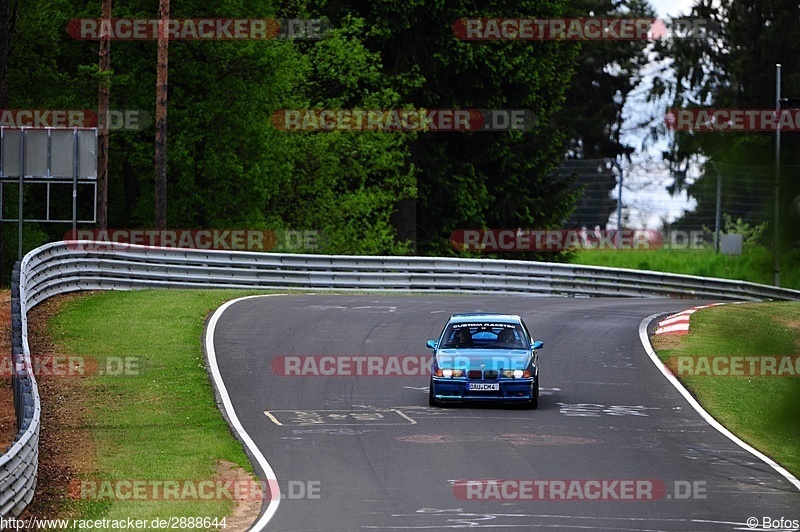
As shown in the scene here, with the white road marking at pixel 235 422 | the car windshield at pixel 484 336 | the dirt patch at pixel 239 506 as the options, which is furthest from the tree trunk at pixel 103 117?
the dirt patch at pixel 239 506

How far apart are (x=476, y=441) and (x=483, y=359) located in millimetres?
2686

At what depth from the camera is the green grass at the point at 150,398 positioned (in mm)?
13594

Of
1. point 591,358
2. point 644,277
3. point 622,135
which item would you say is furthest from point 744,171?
point 622,135

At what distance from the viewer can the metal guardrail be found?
28188 mm

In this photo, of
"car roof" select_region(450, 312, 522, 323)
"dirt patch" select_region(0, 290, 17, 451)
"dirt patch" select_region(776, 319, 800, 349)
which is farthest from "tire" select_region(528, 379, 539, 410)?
"dirt patch" select_region(776, 319, 800, 349)

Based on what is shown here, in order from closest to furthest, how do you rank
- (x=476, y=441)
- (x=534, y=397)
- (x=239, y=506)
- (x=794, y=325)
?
(x=794, y=325) < (x=239, y=506) < (x=476, y=441) < (x=534, y=397)

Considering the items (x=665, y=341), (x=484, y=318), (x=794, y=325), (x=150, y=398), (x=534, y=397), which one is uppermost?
(x=794, y=325)

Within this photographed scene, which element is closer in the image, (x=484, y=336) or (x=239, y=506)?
(x=239, y=506)

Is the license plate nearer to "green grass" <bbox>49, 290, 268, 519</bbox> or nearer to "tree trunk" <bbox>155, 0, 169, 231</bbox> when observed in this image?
"green grass" <bbox>49, 290, 268, 519</bbox>

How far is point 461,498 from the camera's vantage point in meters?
12.3

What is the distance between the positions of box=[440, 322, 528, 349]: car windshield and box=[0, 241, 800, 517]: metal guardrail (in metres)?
10.1

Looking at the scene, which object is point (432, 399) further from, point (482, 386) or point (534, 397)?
point (534, 397)

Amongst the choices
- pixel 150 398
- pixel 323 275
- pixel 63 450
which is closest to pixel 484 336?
pixel 150 398

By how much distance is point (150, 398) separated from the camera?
1856cm
